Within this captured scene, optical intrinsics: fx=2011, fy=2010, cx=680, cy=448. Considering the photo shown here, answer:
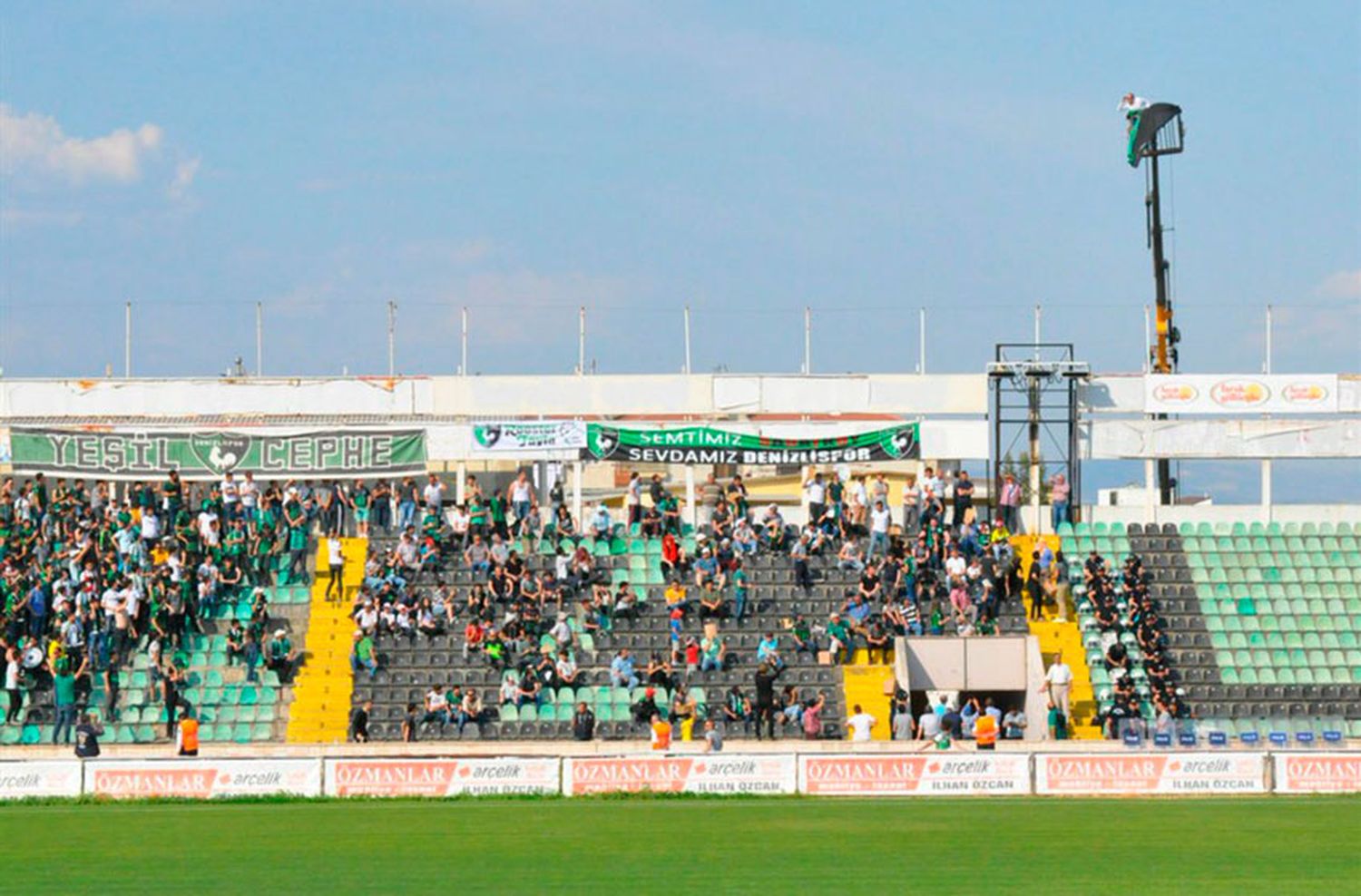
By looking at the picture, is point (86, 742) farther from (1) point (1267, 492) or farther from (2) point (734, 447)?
(1) point (1267, 492)

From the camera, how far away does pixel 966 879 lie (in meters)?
20.4

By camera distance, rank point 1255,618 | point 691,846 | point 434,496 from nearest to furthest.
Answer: point 691,846 < point 1255,618 < point 434,496

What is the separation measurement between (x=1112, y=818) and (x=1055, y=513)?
17.5 m

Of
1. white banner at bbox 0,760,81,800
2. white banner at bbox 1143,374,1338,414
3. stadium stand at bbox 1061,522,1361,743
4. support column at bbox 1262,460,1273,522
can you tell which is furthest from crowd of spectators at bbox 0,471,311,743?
support column at bbox 1262,460,1273,522

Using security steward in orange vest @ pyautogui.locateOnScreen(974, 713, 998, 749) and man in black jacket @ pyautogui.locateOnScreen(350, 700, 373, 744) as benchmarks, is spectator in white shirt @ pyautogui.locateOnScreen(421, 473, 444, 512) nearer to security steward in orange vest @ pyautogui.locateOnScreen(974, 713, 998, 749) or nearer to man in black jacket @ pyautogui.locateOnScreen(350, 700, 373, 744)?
man in black jacket @ pyautogui.locateOnScreen(350, 700, 373, 744)

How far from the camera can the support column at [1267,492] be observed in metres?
45.5

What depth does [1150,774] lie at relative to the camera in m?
29.7

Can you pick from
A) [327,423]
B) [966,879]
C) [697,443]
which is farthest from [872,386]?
[966,879]

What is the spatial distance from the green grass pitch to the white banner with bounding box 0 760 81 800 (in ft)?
1.60

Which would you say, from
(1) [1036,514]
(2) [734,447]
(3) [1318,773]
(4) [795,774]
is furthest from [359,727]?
(3) [1318,773]

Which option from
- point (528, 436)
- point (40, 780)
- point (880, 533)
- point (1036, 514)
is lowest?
point (40, 780)

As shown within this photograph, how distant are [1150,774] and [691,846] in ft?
30.7

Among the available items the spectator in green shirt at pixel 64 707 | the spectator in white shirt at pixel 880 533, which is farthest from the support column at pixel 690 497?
the spectator in green shirt at pixel 64 707

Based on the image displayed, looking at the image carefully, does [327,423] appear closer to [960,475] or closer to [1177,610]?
[960,475]
